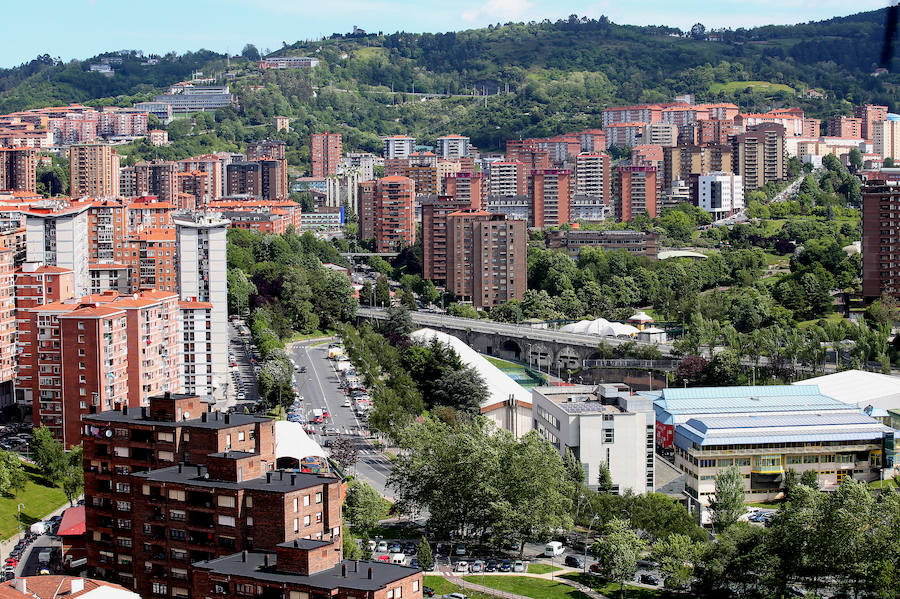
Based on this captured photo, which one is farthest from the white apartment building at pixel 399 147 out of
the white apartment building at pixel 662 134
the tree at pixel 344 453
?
the tree at pixel 344 453

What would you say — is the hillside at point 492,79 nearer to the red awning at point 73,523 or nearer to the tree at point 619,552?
the red awning at point 73,523

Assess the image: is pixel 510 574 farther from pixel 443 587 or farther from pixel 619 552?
pixel 619 552

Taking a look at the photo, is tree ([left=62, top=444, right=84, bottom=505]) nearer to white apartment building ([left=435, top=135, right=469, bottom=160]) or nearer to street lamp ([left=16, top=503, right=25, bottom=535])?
street lamp ([left=16, top=503, right=25, bottom=535])

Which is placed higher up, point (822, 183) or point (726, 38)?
point (726, 38)

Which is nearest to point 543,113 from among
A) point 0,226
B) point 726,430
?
point 0,226

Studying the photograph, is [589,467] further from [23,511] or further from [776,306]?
[776,306]

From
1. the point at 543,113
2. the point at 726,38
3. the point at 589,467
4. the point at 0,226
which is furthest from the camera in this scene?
the point at 726,38

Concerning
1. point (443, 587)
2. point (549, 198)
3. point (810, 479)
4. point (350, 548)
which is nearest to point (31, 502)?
point (350, 548)
